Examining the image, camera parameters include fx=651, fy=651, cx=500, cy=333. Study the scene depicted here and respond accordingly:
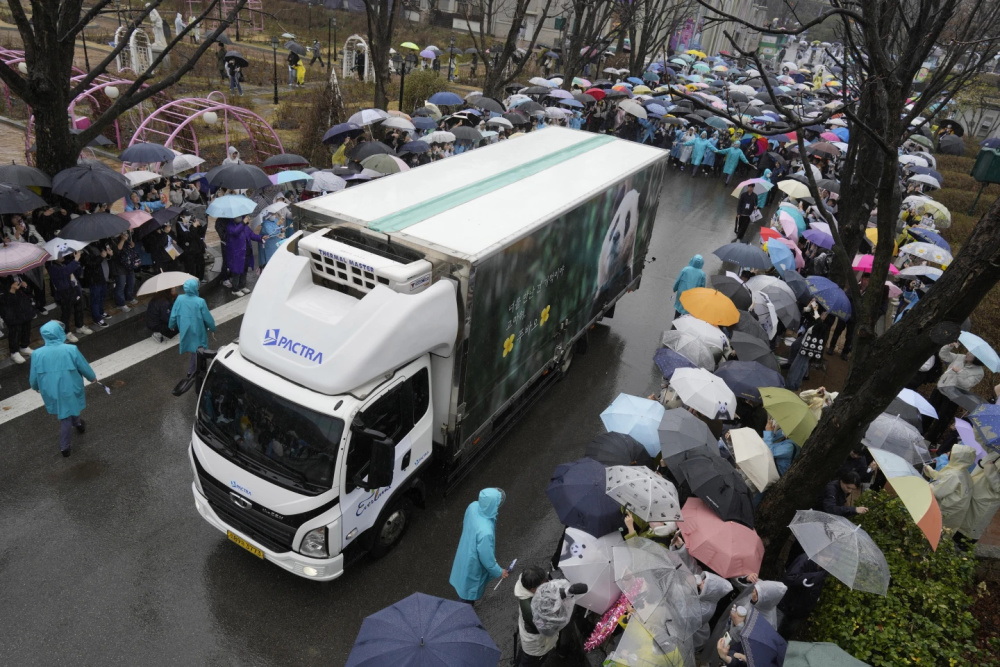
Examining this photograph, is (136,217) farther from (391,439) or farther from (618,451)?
(618,451)

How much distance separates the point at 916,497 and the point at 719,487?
172 cm

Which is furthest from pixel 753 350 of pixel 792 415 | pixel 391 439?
pixel 391 439

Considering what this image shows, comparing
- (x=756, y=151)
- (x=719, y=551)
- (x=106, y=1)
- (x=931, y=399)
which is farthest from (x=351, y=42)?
(x=719, y=551)

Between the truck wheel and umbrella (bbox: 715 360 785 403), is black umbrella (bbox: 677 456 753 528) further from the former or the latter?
the truck wheel

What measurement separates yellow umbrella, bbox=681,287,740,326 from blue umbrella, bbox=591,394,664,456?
7.61 feet

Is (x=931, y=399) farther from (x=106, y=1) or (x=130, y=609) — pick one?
(x=106, y=1)

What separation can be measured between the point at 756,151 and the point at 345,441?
2292 centimetres

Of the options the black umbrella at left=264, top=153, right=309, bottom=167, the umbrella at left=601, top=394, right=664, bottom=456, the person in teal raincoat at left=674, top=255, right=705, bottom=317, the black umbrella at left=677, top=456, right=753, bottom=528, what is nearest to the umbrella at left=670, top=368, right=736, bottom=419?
the umbrella at left=601, top=394, right=664, bottom=456

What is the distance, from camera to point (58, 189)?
10.3 metres

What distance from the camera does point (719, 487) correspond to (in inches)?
250

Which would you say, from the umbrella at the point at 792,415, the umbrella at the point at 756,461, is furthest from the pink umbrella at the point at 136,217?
the umbrella at the point at 792,415

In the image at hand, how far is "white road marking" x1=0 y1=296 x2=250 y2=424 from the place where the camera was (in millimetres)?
8602

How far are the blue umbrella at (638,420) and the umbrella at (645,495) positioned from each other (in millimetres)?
1347

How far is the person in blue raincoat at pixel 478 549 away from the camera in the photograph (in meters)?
5.71
